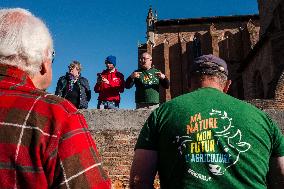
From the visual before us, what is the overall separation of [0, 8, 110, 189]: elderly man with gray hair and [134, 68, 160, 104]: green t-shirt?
5.43 meters

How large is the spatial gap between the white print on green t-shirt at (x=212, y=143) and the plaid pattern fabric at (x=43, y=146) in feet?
3.04

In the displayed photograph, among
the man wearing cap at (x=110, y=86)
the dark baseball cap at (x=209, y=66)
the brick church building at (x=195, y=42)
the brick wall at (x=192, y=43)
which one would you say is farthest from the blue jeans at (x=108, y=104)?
the brick wall at (x=192, y=43)

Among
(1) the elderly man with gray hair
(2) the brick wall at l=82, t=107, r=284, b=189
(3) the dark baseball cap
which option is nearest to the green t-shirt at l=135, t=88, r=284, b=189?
(3) the dark baseball cap

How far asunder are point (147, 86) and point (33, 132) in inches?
222

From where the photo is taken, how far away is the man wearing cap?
24.2 feet

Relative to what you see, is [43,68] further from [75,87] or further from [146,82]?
[75,87]

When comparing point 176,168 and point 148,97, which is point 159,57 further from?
point 176,168

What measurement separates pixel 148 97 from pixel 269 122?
4687 mm

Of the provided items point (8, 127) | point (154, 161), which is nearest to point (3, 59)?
point (8, 127)

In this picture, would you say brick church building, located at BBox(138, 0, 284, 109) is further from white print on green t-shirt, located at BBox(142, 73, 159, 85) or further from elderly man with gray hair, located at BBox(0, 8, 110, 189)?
elderly man with gray hair, located at BBox(0, 8, 110, 189)

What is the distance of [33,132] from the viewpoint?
1335mm

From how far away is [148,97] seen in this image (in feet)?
22.9

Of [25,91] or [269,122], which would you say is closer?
[25,91]

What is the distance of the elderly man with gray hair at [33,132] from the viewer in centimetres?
131
